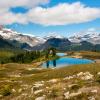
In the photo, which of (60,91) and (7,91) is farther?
(7,91)

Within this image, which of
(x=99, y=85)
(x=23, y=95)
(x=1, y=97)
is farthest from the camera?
(x=1, y=97)

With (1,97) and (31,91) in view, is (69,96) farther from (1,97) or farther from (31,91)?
(1,97)

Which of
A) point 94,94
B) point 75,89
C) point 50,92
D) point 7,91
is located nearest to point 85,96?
point 94,94

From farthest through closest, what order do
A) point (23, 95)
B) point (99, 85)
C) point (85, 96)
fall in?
point (23, 95) → point (99, 85) → point (85, 96)

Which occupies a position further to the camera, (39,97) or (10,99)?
(10,99)

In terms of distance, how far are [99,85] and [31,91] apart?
7089 millimetres

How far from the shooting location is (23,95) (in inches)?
1065

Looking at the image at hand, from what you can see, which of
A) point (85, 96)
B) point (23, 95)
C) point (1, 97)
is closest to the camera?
point (85, 96)

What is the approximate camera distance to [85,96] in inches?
868

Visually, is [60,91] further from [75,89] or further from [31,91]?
[31,91]

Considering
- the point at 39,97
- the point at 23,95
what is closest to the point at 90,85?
the point at 39,97

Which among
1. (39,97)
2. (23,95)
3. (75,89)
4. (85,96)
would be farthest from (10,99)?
(85,96)

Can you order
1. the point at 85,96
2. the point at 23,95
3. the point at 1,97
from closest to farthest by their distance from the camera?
1. the point at 85,96
2. the point at 23,95
3. the point at 1,97

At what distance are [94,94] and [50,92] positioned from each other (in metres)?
4.66
